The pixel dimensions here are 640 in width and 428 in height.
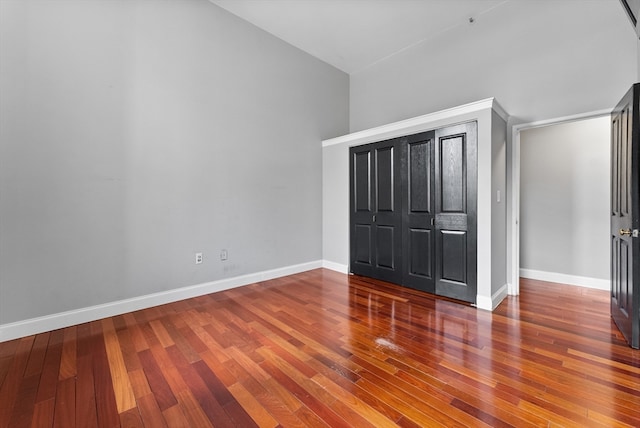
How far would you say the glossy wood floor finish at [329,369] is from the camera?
1504 mm

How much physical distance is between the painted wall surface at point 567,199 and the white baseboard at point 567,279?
43 mm

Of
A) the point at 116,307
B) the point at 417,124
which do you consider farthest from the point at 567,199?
the point at 116,307

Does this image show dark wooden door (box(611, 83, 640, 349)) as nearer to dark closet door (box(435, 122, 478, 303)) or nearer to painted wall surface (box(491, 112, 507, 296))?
painted wall surface (box(491, 112, 507, 296))

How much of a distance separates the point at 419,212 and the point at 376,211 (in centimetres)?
69

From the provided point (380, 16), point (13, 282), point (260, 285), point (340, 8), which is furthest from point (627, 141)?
point (13, 282)

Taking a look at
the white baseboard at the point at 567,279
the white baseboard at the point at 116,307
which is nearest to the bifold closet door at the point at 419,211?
the white baseboard at the point at 116,307

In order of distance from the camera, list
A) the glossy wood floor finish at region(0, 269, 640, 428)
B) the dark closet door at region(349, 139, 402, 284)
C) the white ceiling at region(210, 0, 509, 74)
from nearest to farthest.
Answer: the glossy wood floor finish at region(0, 269, 640, 428)
the white ceiling at region(210, 0, 509, 74)
the dark closet door at region(349, 139, 402, 284)

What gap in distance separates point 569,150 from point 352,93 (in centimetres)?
355

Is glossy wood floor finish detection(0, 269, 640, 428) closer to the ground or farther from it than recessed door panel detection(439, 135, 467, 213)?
closer to the ground

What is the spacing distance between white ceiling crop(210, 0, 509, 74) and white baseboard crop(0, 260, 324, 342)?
3.55 meters

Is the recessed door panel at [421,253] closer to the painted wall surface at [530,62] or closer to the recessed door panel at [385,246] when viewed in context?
the recessed door panel at [385,246]

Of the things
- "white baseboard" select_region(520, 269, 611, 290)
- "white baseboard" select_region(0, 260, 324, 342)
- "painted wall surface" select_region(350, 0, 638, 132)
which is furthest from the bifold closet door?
"white baseboard" select_region(520, 269, 611, 290)

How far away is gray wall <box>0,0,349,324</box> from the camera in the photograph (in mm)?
2414

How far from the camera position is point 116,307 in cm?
285
